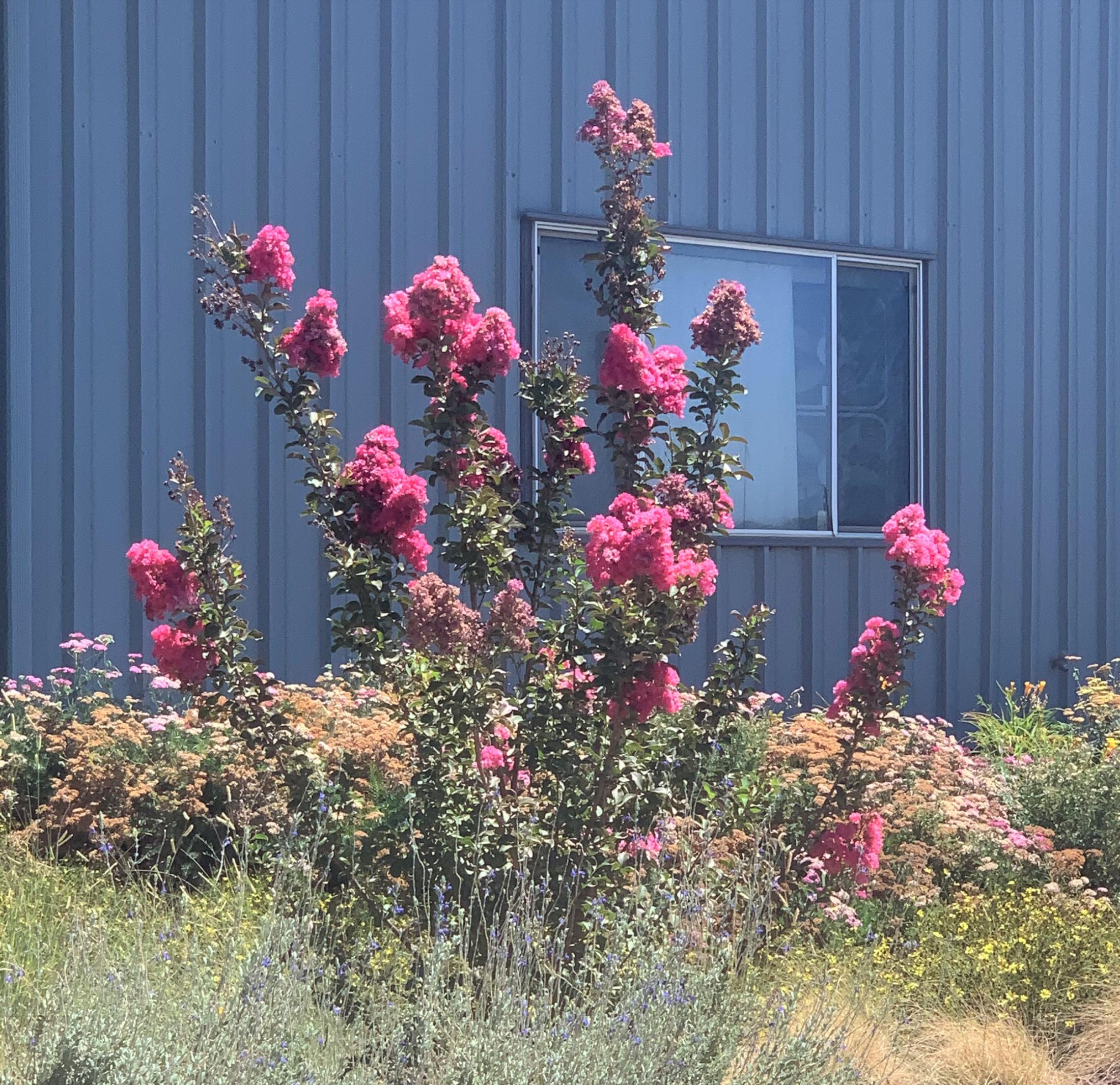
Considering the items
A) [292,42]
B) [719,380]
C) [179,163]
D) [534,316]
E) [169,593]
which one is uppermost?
[292,42]

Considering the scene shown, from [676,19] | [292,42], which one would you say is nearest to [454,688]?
[292,42]

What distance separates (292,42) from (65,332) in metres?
1.60

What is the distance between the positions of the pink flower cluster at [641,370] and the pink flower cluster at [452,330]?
0.26m

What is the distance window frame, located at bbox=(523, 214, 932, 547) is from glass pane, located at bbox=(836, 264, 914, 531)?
32 millimetres

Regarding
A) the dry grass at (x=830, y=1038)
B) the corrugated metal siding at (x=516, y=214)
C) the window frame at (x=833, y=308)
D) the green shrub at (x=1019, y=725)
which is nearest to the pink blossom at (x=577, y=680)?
the dry grass at (x=830, y=1038)

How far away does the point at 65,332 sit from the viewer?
19.5ft

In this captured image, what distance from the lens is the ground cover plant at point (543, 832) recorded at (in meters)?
2.97

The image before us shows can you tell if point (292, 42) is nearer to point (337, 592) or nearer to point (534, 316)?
point (534, 316)

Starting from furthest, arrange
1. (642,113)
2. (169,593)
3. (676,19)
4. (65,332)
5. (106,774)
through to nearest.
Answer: (676,19), (65,332), (106,774), (642,113), (169,593)

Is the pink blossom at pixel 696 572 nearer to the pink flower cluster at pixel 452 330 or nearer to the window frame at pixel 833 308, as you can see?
the pink flower cluster at pixel 452 330

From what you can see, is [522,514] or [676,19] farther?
[676,19]

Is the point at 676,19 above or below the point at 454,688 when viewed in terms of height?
above

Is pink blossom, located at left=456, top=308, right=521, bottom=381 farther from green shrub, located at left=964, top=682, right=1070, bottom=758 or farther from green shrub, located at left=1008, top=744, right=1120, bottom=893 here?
green shrub, located at left=964, top=682, right=1070, bottom=758

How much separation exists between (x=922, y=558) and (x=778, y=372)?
12.5 feet
